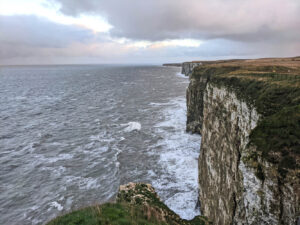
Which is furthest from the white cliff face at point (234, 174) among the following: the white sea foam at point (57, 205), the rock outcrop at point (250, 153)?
the white sea foam at point (57, 205)

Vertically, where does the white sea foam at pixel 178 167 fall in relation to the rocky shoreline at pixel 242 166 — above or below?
below

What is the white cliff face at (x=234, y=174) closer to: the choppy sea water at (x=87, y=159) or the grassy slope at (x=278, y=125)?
the grassy slope at (x=278, y=125)

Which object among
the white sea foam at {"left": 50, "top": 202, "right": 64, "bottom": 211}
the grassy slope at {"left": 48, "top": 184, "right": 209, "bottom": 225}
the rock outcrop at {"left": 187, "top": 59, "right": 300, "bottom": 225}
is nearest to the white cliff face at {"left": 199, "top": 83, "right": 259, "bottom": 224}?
the rock outcrop at {"left": 187, "top": 59, "right": 300, "bottom": 225}

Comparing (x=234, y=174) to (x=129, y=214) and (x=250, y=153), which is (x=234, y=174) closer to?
(x=250, y=153)

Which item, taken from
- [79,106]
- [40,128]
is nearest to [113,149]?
[40,128]

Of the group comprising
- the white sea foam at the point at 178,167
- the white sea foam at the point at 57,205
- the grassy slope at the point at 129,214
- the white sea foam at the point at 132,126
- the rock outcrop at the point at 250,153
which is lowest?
the white sea foam at the point at 57,205

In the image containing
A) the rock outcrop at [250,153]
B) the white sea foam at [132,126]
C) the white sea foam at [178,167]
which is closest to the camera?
the rock outcrop at [250,153]

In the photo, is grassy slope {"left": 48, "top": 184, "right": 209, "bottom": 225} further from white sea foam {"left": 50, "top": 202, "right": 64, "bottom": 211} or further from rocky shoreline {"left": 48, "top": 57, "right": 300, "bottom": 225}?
white sea foam {"left": 50, "top": 202, "right": 64, "bottom": 211}

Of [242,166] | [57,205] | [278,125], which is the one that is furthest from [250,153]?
[57,205]

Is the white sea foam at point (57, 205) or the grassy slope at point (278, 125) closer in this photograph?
the grassy slope at point (278, 125)
